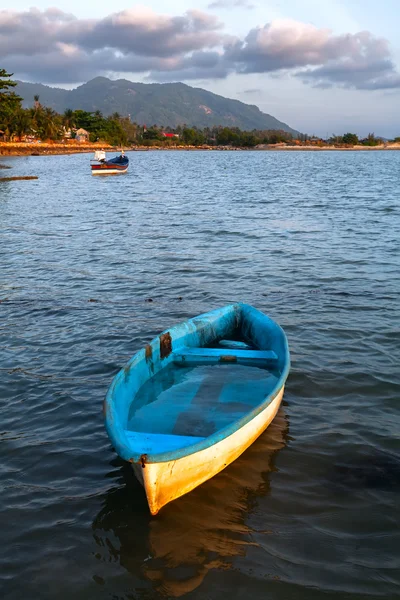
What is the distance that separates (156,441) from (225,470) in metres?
0.93

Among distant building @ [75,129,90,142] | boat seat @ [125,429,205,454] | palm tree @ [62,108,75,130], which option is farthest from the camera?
palm tree @ [62,108,75,130]

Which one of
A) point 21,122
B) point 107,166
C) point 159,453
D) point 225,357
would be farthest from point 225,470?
point 21,122

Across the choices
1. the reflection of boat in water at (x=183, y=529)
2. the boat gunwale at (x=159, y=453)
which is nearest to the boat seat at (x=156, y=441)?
the boat gunwale at (x=159, y=453)

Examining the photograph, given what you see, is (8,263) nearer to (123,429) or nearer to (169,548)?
(123,429)

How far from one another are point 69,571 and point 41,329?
582cm

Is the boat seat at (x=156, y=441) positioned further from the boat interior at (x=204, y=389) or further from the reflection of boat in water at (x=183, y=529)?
the reflection of boat in water at (x=183, y=529)

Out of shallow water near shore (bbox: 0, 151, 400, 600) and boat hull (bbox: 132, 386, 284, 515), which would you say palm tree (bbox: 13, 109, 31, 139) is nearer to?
shallow water near shore (bbox: 0, 151, 400, 600)

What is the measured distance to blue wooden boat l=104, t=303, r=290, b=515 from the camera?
4500 millimetres

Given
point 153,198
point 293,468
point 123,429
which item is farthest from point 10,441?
point 153,198

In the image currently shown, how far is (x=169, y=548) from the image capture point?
172 inches

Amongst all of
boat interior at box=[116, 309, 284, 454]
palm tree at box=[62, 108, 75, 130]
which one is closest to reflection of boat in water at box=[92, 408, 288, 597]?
boat interior at box=[116, 309, 284, 454]

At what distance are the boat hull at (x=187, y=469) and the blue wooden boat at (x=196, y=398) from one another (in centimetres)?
1

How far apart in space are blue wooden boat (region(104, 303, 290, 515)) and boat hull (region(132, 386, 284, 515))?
1 centimetres

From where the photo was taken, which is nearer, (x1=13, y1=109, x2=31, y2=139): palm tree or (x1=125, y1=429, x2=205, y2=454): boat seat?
(x1=125, y1=429, x2=205, y2=454): boat seat
